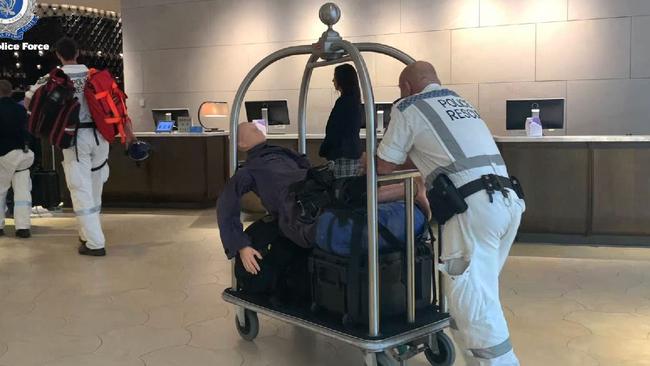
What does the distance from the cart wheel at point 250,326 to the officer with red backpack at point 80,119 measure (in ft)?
7.67

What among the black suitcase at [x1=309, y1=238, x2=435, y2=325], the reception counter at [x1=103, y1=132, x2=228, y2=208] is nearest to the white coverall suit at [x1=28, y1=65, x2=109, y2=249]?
the reception counter at [x1=103, y1=132, x2=228, y2=208]

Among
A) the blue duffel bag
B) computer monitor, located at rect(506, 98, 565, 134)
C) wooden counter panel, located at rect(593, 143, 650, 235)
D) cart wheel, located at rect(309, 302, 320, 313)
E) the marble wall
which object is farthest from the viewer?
the marble wall

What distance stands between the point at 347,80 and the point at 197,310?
184cm

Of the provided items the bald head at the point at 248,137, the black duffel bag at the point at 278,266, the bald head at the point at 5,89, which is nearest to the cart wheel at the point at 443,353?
the black duffel bag at the point at 278,266

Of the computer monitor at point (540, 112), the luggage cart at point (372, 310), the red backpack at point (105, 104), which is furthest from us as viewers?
the computer monitor at point (540, 112)

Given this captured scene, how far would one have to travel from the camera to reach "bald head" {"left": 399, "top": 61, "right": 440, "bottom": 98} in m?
2.42

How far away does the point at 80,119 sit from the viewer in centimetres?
477

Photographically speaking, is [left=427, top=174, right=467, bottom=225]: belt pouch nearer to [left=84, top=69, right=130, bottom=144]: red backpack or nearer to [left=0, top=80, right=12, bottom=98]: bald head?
[left=84, top=69, right=130, bottom=144]: red backpack

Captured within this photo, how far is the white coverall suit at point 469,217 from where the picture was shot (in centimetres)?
224

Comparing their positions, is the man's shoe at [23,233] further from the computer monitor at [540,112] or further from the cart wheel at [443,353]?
the computer monitor at [540,112]

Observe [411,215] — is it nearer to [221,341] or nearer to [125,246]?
[221,341]

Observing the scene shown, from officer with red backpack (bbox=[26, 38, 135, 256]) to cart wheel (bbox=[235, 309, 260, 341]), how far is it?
234 centimetres

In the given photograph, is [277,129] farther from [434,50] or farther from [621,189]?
[621,189]

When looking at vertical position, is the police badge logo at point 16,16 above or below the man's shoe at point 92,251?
above
